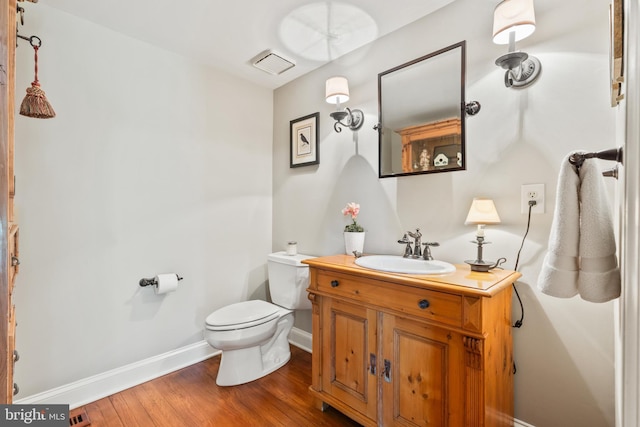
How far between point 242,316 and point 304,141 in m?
1.45

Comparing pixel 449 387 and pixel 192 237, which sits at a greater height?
pixel 192 237

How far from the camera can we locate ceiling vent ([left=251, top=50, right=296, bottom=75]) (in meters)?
2.17

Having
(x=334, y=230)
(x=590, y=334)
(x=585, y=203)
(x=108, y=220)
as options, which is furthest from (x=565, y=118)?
(x=108, y=220)

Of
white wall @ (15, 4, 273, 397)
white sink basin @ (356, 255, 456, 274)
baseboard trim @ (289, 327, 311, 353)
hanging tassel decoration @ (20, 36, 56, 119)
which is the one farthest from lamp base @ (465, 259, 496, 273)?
hanging tassel decoration @ (20, 36, 56, 119)

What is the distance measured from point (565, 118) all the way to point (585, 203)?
33.0 inches

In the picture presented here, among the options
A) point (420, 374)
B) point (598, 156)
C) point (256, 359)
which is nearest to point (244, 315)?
point (256, 359)

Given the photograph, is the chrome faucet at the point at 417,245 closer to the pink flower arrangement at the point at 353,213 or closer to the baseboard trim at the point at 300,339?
the pink flower arrangement at the point at 353,213

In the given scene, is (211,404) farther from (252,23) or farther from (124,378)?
(252,23)

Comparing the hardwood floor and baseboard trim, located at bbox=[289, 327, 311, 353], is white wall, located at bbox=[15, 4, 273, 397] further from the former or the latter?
baseboard trim, located at bbox=[289, 327, 311, 353]

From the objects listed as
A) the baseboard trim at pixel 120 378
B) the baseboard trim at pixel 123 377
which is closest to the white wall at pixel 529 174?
the baseboard trim at pixel 123 377

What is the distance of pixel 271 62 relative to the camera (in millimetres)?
2256

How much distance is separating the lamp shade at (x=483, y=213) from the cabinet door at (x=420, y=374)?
1.82 ft

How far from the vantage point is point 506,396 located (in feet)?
4.39

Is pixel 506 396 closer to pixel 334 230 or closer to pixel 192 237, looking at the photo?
pixel 334 230
